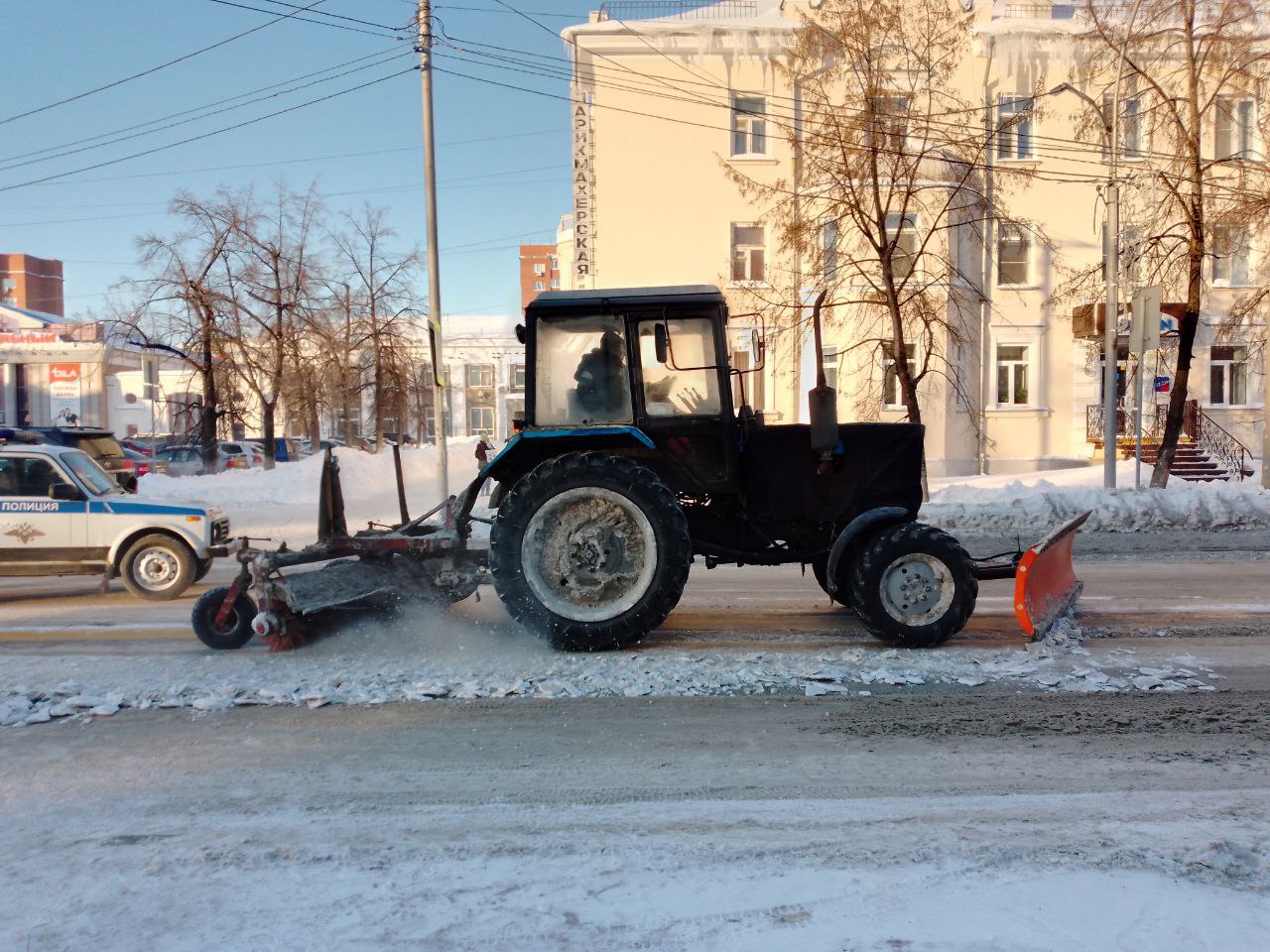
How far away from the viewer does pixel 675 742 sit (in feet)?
14.7

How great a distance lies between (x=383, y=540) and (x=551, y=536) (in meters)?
1.30

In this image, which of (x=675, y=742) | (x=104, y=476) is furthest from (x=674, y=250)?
(x=675, y=742)

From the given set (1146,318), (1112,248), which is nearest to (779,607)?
(1146,318)

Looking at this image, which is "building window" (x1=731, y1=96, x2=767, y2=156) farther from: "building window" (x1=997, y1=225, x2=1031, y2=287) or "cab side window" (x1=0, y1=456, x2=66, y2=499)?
"cab side window" (x1=0, y1=456, x2=66, y2=499)

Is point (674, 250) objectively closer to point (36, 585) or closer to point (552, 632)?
point (36, 585)

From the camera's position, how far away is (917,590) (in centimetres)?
608

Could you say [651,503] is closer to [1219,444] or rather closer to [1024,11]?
[1219,444]

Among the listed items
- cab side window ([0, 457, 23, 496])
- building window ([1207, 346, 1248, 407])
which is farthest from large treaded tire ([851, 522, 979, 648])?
building window ([1207, 346, 1248, 407])

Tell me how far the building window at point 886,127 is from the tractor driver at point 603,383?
10.9 meters

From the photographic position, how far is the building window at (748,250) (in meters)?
26.3

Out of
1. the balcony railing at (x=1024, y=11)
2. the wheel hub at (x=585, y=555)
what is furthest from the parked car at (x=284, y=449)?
the wheel hub at (x=585, y=555)

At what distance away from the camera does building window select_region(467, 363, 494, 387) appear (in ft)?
218

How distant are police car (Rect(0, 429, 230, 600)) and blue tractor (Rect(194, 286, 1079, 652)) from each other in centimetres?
339

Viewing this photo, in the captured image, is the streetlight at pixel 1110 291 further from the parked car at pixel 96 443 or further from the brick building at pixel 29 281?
the brick building at pixel 29 281
